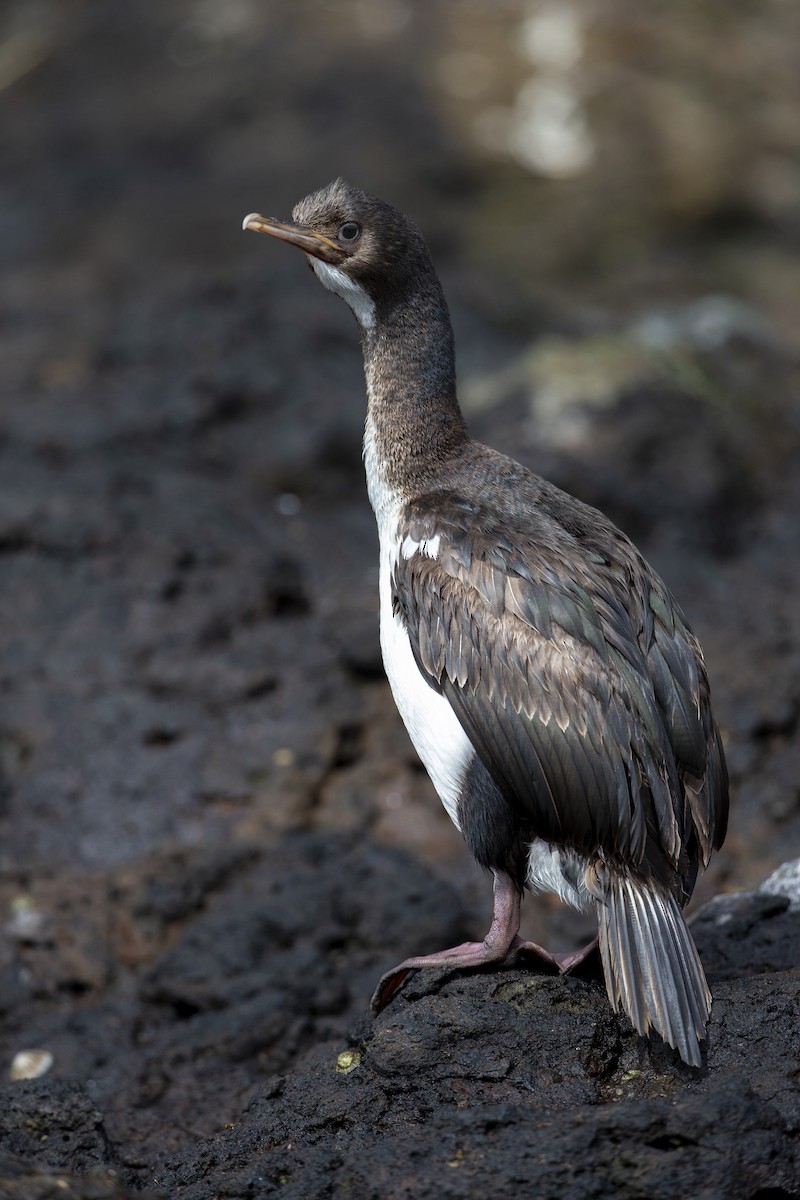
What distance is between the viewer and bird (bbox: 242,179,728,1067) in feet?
13.2

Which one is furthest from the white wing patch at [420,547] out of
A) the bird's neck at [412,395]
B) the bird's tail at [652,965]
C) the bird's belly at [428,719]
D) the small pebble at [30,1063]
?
the small pebble at [30,1063]

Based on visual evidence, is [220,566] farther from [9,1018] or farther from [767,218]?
[767,218]

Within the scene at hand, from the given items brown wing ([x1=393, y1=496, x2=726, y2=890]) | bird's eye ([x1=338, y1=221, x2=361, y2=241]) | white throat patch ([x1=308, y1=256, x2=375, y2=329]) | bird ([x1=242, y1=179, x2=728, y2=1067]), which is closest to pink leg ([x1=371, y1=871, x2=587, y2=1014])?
bird ([x1=242, y1=179, x2=728, y2=1067])

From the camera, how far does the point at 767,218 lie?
1230 centimetres

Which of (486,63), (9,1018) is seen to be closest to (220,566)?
(9,1018)

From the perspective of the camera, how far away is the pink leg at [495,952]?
4250 millimetres

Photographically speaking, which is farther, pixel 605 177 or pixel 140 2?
pixel 140 2

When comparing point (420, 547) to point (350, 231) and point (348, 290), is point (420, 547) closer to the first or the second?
point (348, 290)

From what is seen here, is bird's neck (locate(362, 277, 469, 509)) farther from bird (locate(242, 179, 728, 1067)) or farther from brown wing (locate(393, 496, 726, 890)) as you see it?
brown wing (locate(393, 496, 726, 890))

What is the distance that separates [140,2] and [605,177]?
5.68 metres

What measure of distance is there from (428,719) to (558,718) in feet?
1.62

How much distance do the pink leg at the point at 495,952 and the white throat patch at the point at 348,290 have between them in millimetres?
2167

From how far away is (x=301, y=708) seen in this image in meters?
6.68

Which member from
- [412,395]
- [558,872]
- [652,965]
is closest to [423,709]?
[558,872]
